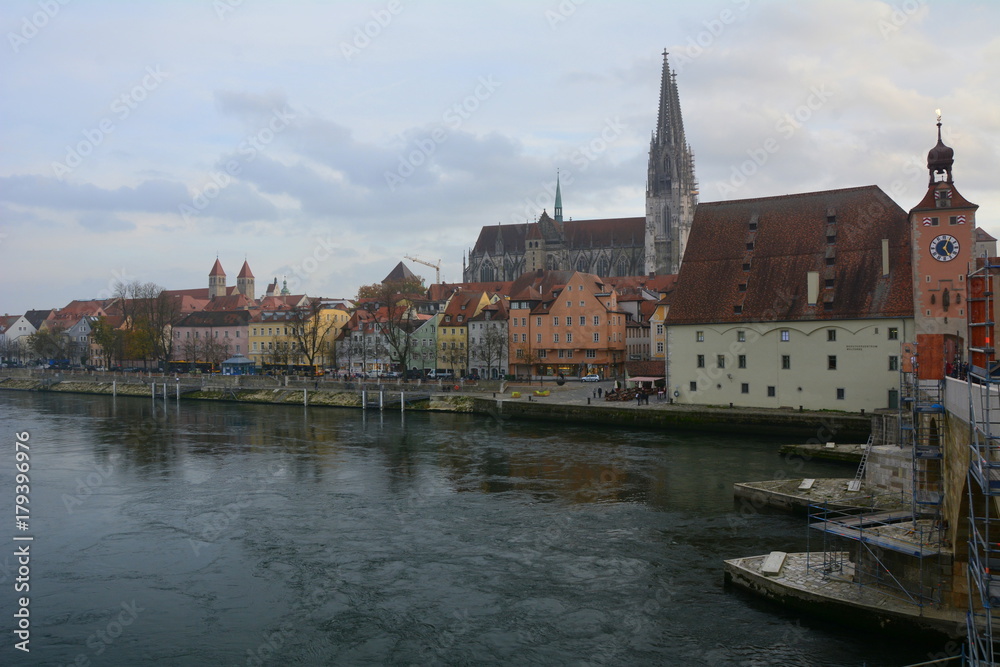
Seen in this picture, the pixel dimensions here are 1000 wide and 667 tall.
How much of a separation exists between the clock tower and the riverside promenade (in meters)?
6.65

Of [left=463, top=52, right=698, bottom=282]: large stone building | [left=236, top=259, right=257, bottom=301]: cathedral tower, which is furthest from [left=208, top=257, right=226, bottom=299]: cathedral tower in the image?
[left=463, top=52, right=698, bottom=282]: large stone building

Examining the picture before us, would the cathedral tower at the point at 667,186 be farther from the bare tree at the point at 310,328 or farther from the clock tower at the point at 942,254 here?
the clock tower at the point at 942,254

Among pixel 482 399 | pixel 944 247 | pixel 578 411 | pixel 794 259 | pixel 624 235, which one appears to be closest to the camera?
pixel 944 247

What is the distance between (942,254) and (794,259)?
10.1 meters

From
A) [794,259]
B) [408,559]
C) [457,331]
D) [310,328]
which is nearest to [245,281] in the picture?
[310,328]

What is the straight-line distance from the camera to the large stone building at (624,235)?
452 feet

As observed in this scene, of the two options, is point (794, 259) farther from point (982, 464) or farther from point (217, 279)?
point (217, 279)

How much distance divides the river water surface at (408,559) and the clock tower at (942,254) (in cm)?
1231

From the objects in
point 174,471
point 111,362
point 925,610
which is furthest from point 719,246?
point 111,362

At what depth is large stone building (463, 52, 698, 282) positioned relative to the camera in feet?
452

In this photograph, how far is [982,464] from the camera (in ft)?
39.0

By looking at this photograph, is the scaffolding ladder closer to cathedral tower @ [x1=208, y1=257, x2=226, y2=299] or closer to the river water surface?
the river water surface

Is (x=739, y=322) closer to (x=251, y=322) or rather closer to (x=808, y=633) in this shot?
(x=808, y=633)

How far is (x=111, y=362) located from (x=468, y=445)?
10017 cm
